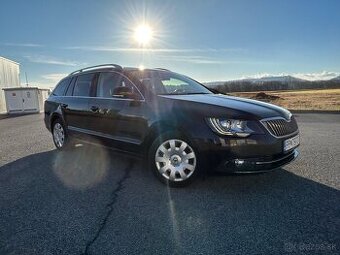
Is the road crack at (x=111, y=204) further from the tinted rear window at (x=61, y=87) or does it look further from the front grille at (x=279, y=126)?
the tinted rear window at (x=61, y=87)

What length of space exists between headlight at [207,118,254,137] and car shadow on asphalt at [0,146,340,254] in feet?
2.57

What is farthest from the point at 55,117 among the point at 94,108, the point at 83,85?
the point at 94,108

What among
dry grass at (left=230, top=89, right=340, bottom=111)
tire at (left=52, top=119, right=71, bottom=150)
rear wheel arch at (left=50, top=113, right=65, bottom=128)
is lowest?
dry grass at (left=230, top=89, right=340, bottom=111)

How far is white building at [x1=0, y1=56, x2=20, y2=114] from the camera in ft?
114

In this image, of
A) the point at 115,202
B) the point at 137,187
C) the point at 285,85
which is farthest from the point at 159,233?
the point at 285,85

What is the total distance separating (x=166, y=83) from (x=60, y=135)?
3051 mm

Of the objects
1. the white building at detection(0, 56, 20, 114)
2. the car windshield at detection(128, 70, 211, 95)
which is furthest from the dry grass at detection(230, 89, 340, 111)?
the white building at detection(0, 56, 20, 114)

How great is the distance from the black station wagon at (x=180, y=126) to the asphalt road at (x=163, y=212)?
1.31ft

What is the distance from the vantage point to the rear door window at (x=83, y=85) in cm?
606

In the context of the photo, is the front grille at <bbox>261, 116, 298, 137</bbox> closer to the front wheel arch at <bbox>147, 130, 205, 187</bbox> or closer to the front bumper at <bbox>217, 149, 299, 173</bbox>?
the front bumper at <bbox>217, 149, 299, 173</bbox>

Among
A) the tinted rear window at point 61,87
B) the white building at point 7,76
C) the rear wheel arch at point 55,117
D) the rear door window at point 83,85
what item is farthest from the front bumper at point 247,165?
the white building at point 7,76

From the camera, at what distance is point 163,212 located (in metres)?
3.66

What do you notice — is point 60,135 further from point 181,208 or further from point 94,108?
point 181,208

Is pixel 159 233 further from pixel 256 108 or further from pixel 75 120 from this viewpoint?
pixel 75 120
